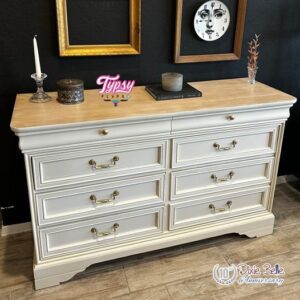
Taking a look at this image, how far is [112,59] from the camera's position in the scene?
2.13m

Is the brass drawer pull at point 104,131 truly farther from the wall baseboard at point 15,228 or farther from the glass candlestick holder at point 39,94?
the wall baseboard at point 15,228

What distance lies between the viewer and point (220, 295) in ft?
6.18

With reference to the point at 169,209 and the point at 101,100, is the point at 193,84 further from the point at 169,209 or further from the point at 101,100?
the point at 169,209

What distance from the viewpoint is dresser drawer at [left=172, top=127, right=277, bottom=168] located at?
191cm

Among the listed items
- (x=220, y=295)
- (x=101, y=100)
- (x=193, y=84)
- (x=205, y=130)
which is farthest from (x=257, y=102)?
(x=220, y=295)

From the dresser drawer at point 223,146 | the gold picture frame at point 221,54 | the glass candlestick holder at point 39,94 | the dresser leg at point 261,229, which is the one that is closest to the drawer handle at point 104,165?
the dresser drawer at point 223,146

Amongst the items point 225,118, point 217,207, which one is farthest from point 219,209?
point 225,118

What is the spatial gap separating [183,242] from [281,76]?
4.48ft

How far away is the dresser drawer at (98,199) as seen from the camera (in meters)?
1.77

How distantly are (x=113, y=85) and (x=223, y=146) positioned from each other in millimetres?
693

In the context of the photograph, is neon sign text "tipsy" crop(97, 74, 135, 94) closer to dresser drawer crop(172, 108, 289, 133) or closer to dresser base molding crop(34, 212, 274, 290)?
dresser drawer crop(172, 108, 289, 133)

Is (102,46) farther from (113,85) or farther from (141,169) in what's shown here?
(141,169)

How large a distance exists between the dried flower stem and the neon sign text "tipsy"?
77 centimetres

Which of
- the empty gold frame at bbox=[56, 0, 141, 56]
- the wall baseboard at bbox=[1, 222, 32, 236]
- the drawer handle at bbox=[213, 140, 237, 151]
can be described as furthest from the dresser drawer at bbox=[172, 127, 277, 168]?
the wall baseboard at bbox=[1, 222, 32, 236]
